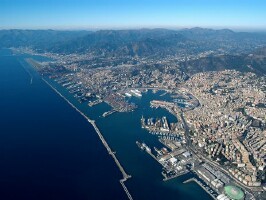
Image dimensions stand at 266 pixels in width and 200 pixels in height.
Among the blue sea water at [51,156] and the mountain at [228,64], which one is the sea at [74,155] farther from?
the mountain at [228,64]

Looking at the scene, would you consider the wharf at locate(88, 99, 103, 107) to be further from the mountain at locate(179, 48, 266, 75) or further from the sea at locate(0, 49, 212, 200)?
the mountain at locate(179, 48, 266, 75)

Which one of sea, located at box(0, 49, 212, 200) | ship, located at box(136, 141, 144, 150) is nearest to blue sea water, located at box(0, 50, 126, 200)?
sea, located at box(0, 49, 212, 200)

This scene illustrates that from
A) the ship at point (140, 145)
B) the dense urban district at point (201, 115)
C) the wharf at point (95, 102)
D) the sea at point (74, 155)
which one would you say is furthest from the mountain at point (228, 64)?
the ship at point (140, 145)

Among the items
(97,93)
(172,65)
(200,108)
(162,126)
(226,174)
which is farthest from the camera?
(172,65)

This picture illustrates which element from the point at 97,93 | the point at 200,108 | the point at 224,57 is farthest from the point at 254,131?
the point at 224,57

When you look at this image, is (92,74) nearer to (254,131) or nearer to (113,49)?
(254,131)

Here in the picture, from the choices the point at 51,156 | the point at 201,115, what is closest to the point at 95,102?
the point at 201,115
